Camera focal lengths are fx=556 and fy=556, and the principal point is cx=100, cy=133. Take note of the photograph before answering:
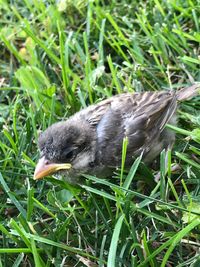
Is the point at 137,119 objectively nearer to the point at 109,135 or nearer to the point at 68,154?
the point at 109,135

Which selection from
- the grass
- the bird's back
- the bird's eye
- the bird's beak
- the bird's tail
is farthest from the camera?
the bird's tail

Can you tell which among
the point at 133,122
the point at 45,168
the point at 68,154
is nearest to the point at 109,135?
the point at 133,122

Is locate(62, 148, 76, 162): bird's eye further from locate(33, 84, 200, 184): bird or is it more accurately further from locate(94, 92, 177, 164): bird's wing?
locate(94, 92, 177, 164): bird's wing

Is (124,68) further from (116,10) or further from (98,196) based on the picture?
(98,196)

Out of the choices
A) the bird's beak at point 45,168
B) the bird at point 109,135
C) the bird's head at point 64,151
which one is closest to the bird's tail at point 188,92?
the bird at point 109,135

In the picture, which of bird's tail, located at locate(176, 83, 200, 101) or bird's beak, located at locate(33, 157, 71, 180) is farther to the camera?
bird's tail, located at locate(176, 83, 200, 101)

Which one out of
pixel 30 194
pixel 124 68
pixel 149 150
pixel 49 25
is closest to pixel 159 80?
pixel 124 68

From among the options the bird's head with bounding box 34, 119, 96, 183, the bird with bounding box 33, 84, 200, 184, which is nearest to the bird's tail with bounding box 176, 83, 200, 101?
the bird with bounding box 33, 84, 200, 184
